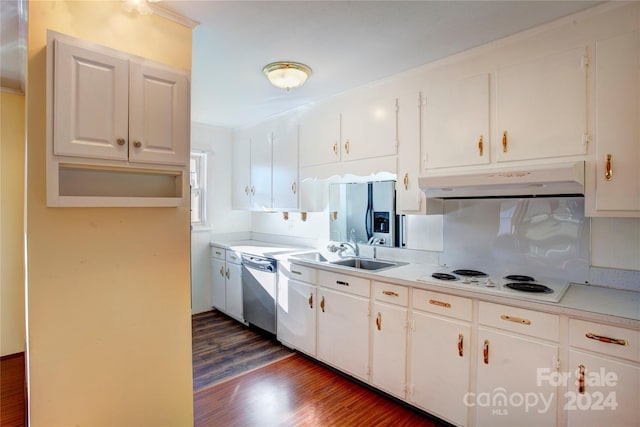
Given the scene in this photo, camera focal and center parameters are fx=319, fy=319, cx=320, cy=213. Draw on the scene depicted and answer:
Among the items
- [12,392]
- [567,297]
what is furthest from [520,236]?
[12,392]

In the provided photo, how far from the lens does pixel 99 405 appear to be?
1579 millimetres

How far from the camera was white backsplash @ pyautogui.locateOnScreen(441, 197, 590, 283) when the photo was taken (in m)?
2.06

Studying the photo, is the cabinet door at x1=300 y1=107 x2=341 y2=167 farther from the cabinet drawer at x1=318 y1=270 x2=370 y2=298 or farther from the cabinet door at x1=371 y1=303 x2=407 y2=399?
the cabinet door at x1=371 y1=303 x2=407 y2=399

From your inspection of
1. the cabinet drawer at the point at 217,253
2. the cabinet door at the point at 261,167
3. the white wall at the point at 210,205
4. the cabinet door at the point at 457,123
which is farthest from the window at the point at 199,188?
the cabinet door at the point at 457,123

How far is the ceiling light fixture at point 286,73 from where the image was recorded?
2.37 m

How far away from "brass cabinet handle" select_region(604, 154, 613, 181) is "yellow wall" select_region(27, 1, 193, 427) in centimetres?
233

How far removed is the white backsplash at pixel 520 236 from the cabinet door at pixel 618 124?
37cm

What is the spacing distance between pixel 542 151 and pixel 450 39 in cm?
90

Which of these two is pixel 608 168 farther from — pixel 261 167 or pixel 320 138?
pixel 261 167

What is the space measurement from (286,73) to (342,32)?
0.59 meters

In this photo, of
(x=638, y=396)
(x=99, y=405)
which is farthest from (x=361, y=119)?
(x=99, y=405)

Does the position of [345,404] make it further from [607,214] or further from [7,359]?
[7,359]

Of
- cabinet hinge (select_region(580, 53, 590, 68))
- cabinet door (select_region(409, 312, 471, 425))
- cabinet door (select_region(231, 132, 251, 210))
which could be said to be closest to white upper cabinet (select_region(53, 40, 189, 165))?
cabinet door (select_region(409, 312, 471, 425))

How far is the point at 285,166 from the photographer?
11.6 feet
